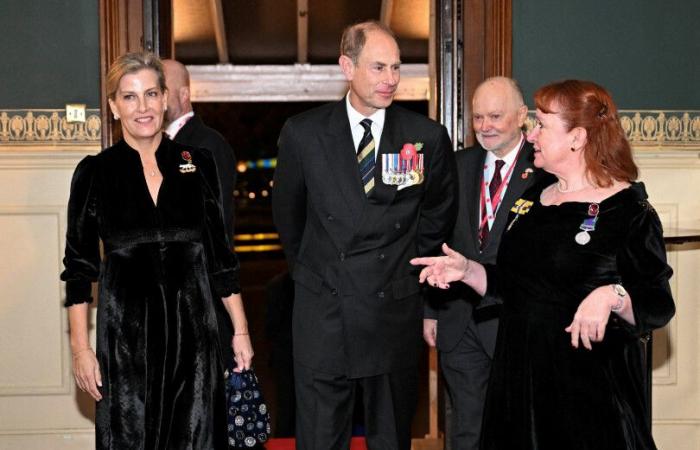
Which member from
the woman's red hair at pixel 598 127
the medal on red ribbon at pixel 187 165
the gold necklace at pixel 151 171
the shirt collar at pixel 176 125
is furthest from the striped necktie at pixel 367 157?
the shirt collar at pixel 176 125

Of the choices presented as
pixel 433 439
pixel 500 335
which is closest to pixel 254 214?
pixel 433 439

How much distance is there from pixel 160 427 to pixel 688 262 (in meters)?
3.13

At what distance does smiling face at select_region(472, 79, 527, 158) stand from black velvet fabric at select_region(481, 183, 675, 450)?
1043 millimetres

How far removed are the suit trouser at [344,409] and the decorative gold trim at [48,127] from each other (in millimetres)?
1937

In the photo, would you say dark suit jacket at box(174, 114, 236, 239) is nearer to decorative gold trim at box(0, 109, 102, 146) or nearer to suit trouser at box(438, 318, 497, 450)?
decorative gold trim at box(0, 109, 102, 146)

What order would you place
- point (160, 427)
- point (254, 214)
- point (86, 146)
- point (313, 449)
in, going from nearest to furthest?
point (160, 427)
point (313, 449)
point (86, 146)
point (254, 214)

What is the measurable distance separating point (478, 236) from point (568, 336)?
1.14 meters

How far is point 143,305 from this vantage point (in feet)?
10.3

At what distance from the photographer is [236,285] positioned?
3.34 meters

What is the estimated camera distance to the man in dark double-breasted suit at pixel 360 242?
11.6ft

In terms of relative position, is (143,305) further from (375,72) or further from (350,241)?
(375,72)

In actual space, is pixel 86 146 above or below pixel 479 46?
below

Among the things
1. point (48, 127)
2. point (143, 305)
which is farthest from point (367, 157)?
point (48, 127)

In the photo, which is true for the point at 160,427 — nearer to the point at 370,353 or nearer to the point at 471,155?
the point at 370,353
